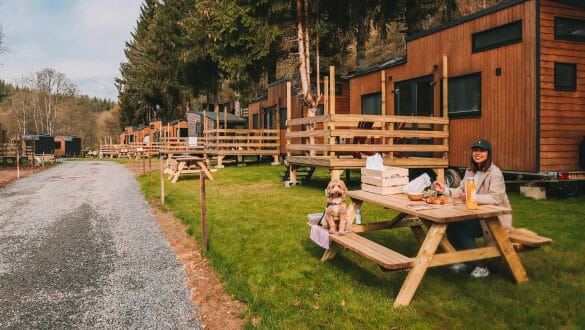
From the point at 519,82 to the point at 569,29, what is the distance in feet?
5.43

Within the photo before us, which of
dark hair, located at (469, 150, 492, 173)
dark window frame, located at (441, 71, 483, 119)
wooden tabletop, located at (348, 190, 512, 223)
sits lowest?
wooden tabletop, located at (348, 190, 512, 223)

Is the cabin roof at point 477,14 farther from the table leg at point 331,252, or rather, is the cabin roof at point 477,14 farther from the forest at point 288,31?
the table leg at point 331,252

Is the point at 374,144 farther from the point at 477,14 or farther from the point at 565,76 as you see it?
the point at 565,76

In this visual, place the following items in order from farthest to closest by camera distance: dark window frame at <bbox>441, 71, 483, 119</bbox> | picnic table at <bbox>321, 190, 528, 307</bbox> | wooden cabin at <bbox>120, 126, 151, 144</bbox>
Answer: wooden cabin at <bbox>120, 126, 151, 144</bbox>, dark window frame at <bbox>441, 71, 483, 119</bbox>, picnic table at <bbox>321, 190, 528, 307</bbox>

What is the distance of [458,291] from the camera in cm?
448

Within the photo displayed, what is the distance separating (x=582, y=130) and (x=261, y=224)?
7.97 m

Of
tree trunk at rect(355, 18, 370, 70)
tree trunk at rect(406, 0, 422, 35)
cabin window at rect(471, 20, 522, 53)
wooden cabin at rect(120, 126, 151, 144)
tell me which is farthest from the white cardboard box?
wooden cabin at rect(120, 126, 151, 144)

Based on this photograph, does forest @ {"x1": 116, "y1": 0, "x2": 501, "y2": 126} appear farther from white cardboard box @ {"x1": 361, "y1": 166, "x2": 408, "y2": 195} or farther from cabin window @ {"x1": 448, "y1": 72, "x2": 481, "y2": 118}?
white cardboard box @ {"x1": 361, "y1": 166, "x2": 408, "y2": 195}

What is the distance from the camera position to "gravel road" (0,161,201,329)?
434 centimetres

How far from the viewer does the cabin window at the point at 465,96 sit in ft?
37.5

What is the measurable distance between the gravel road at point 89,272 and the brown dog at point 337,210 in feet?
6.09

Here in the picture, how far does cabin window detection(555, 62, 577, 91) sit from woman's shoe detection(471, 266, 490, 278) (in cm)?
708

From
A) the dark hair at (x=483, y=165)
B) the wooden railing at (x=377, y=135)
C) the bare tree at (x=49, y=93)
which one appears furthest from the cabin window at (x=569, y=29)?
the bare tree at (x=49, y=93)

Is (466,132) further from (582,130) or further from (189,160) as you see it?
(189,160)
